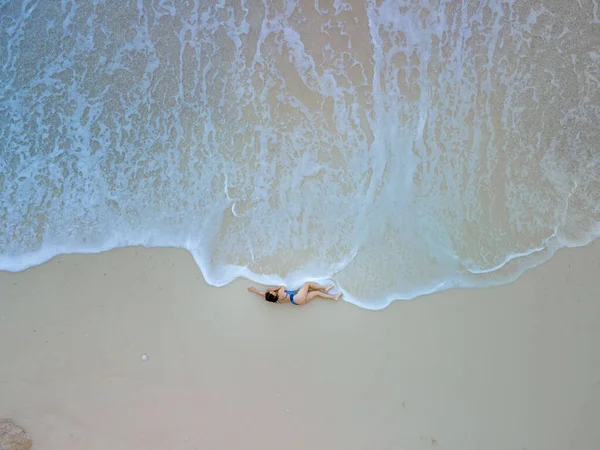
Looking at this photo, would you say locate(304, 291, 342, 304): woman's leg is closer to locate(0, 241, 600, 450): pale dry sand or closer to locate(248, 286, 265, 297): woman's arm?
locate(0, 241, 600, 450): pale dry sand

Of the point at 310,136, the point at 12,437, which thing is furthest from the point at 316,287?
the point at 12,437

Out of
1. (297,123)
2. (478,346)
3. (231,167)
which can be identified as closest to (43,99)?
(231,167)

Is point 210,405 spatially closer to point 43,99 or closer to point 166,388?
point 166,388

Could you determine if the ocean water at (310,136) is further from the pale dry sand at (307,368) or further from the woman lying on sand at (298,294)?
the pale dry sand at (307,368)

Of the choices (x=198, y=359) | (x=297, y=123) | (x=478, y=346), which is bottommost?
(x=198, y=359)

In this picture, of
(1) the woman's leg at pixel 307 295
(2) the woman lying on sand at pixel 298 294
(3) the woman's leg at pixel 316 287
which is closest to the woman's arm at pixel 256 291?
(2) the woman lying on sand at pixel 298 294

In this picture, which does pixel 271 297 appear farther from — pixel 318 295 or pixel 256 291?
pixel 318 295

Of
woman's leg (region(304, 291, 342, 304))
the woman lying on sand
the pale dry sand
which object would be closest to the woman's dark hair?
the woman lying on sand
